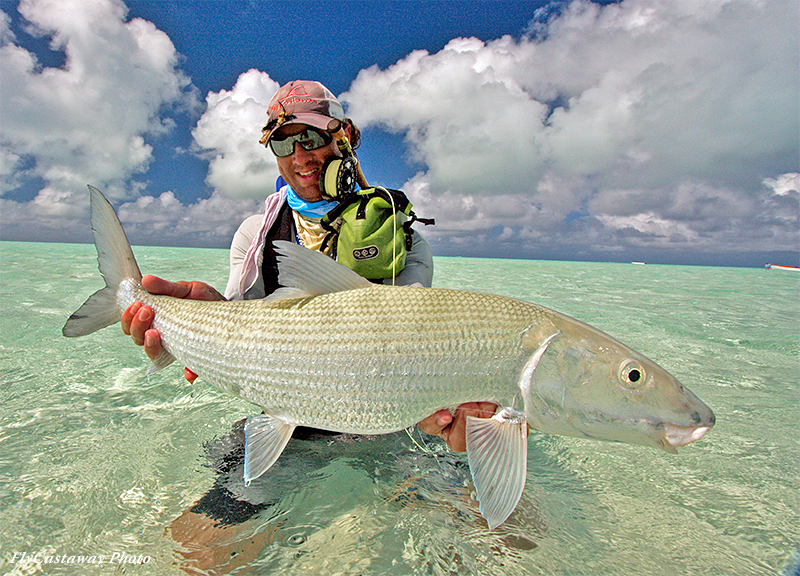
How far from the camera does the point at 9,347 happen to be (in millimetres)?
5180

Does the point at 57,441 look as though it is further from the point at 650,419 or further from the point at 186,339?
the point at 650,419

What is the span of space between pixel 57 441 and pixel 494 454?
3.43 metres

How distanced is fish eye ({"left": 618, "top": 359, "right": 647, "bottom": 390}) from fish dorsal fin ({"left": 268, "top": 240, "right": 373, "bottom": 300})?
1359 mm

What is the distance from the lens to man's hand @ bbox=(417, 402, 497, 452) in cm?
204

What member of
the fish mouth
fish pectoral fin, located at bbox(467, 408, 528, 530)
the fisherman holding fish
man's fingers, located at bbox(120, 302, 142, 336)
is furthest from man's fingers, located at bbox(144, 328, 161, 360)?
the fish mouth

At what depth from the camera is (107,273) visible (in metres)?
2.54

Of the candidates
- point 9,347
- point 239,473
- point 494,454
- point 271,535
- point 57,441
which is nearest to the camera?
point 494,454

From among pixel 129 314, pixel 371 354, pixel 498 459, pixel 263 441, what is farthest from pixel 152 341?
pixel 498 459

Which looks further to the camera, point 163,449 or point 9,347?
point 9,347

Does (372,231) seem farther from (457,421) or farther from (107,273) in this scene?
(107,273)

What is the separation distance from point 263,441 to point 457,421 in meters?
1.07

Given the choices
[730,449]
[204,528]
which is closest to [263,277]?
[204,528]

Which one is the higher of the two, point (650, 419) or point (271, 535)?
point (650, 419)

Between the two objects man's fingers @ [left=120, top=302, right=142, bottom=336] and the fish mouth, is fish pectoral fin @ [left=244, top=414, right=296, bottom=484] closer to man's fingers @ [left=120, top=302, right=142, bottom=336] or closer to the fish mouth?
man's fingers @ [left=120, top=302, right=142, bottom=336]
